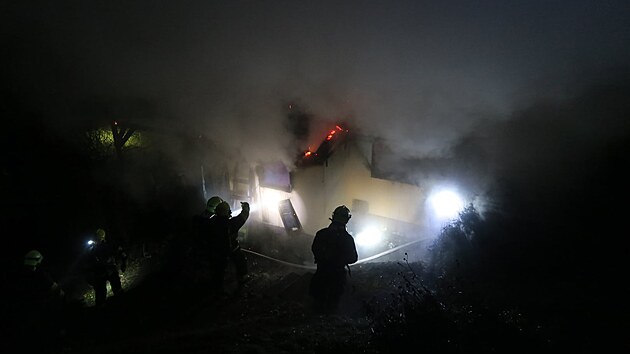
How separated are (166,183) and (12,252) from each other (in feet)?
18.0

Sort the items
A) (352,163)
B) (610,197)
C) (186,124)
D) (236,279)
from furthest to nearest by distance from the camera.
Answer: (352,163) → (186,124) → (610,197) → (236,279)

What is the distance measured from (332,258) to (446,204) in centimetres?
660

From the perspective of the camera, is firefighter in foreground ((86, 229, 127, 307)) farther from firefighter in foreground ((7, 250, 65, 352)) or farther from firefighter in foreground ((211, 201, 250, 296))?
firefighter in foreground ((211, 201, 250, 296))

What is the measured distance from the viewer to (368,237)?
13086mm

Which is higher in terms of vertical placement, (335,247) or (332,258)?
(335,247)

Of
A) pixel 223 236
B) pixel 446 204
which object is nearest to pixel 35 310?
pixel 223 236

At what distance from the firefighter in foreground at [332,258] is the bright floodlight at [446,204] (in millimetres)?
5901

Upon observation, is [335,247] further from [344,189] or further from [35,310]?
[344,189]

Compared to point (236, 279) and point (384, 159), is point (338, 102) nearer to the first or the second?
point (384, 159)

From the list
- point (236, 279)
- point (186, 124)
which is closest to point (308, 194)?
point (186, 124)

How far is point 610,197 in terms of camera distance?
8609 millimetres

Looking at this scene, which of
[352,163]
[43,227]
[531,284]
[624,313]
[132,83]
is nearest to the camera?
[624,313]

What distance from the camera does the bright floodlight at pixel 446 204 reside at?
10884 mm

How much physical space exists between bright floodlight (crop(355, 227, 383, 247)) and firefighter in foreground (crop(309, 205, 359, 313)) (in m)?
6.89
